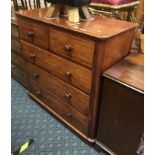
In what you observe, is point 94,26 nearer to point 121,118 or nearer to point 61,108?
point 121,118

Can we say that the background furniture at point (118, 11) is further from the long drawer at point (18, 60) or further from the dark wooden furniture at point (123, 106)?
the long drawer at point (18, 60)

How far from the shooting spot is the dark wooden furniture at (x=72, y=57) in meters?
1.13

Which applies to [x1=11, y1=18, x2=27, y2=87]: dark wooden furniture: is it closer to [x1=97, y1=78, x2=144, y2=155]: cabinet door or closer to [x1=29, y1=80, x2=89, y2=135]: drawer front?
[x1=29, y1=80, x2=89, y2=135]: drawer front

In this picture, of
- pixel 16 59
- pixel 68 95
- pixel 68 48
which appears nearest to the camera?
pixel 68 48

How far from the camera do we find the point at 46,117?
179cm

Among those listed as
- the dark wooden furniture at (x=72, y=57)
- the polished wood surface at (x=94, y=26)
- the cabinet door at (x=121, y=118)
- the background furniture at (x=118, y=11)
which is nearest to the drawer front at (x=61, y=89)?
the dark wooden furniture at (x=72, y=57)

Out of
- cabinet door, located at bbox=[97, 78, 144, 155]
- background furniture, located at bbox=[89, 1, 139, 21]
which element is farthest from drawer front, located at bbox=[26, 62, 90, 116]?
background furniture, located at bbox=[89, 1, 139, 21]

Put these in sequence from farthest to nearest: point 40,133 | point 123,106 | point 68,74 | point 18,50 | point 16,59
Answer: point 16,59 < point 18,50 < point 40,133 < point 68,74 < point 123,106

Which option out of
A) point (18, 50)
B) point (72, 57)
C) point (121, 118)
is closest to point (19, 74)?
point (18, 50)

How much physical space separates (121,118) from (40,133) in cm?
79

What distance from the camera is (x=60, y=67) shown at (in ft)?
4.61
